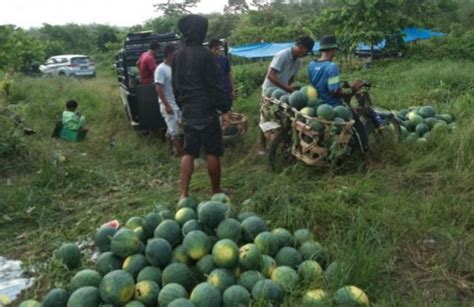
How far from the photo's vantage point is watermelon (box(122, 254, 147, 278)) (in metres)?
3.35

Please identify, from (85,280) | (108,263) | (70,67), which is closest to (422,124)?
(108,263)

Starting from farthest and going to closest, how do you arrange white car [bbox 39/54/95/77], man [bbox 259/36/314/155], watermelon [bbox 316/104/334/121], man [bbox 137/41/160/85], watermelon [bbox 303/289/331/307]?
white car [bbox 39/54/95/77], man [bbox 137/41/160/85], man [bbox 259/36/314/155], watermelon [bbox 316/104/334/121], watermelon [bbox 303/289/331/307]

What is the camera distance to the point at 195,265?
344 centimetres

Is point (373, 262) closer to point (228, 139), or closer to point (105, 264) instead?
point (105, 264)

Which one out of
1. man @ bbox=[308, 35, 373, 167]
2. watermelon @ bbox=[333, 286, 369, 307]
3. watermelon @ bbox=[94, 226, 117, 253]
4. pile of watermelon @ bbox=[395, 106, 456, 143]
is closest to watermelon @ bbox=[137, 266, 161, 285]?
watermelon @ bbox=[94, 226, 117, 253]

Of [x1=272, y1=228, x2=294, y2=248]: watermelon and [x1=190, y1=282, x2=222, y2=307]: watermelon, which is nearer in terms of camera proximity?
[x1=190, y1=282, x2=222, y2=307]: watermelon

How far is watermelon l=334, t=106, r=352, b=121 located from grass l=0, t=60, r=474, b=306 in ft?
2.13

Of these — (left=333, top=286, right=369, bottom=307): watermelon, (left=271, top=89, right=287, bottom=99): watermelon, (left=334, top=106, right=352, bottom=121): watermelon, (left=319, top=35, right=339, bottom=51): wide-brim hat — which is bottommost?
(left=333, top=286, right=369, bottom=307): watermelon

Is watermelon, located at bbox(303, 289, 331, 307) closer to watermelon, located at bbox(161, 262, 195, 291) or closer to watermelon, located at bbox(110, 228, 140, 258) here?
watermelon, located at bbox(161, 262, 195, 291)

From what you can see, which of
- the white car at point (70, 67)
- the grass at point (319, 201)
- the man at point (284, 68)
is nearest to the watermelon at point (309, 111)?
the grass at point (319, 201)

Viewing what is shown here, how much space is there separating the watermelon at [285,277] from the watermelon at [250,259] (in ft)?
0.42

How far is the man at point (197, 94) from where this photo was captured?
501 centimetres

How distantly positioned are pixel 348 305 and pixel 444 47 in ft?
68.6

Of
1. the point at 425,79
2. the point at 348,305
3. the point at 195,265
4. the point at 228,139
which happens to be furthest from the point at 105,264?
the point at 425,79
